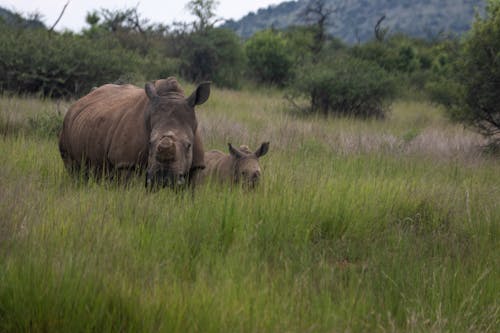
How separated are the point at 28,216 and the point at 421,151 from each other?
7.32 meters

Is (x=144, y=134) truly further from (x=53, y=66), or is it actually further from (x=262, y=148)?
(x=53, y=66)

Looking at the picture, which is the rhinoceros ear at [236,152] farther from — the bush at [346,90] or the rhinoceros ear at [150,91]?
the bush at [346,90]

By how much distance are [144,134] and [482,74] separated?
7.67 metres

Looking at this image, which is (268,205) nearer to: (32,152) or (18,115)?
(32,152)

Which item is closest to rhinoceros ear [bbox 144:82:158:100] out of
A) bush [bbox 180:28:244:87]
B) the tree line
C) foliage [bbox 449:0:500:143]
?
the tree line

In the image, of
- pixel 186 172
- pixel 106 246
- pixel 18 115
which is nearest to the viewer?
pixel 106 246

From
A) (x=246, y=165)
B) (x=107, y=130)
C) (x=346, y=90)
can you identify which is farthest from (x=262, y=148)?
(x=346, y=90)

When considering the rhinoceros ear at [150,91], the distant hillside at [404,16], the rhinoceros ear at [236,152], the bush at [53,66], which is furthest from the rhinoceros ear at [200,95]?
the distant hillside at [404,16]

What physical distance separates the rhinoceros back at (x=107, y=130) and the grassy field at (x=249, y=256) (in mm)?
286

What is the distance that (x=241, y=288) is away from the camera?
320 cm

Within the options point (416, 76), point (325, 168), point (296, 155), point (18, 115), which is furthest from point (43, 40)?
point (416, 76)

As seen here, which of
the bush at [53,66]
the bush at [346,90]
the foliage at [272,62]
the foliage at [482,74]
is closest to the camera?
the foliage at [482,74]

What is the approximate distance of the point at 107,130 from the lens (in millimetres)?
6223

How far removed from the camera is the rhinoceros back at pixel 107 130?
571 cm
